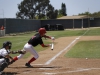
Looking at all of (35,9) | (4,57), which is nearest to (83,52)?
(4,57)

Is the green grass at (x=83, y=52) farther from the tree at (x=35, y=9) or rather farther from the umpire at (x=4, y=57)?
the tree at (x=35, y=9)

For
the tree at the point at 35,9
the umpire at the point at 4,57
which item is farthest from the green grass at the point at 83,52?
the tree at the point at 35,9

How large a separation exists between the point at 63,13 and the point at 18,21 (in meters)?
91.9

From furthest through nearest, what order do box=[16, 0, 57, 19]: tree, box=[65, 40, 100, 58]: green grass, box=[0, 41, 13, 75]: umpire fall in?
box=[16, 0, 57, 19]: tree < box=[65, 40, 100, 58]: green grass < box=[0, 41, 13, 75]: umpire

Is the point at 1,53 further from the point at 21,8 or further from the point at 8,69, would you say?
the point at 21,8

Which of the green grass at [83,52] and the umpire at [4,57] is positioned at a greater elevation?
the umpire at [4,57]

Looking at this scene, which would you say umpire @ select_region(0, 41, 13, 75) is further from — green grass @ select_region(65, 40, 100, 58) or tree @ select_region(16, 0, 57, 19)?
tree @ select_region(16, 0, 57, 19)

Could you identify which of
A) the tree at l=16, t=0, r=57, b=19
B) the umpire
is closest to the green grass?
the umpire

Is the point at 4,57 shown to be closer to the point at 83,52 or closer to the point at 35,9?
the point at 83,52

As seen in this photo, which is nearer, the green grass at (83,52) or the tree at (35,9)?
the green grass at (83,52)

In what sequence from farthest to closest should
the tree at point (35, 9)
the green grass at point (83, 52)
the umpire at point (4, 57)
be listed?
the tree at point (35, 9)
the green grass at point (83, 52)
the umpire at point (4, 57)

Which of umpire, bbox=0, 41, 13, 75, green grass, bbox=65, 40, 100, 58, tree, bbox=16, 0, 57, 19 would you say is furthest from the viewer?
tree, bbox=16, 0, 57, 19

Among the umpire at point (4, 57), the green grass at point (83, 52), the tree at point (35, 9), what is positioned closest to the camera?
the umpire at point (4, 57)

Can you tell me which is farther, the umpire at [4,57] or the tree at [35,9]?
the tree at [35,9]
